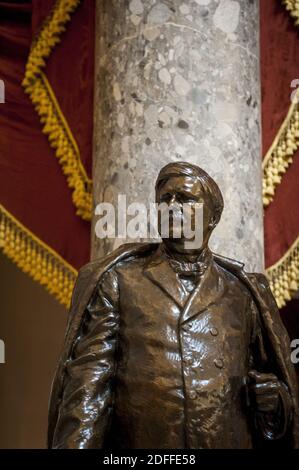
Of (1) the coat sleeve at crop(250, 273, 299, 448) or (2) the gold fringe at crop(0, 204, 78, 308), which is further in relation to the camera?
(2) the gold fringe at crop(0, 204, 78, 308)

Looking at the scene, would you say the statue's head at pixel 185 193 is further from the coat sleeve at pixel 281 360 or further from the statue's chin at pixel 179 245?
the coat sleeve at pixel 281 360

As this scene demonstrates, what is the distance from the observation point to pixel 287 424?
5.15 feet

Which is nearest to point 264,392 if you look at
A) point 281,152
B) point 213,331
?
point 213,331

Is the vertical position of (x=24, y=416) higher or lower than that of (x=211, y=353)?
lower

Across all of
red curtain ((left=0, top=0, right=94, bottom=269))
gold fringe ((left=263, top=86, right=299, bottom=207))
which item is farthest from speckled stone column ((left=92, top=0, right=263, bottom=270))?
red curtain ((left=0, top=0, right=94, bottom=269))

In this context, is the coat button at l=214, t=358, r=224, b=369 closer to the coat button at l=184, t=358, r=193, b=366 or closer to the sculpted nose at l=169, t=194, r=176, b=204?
the coat button at l=184, t=358, r=193, b=366

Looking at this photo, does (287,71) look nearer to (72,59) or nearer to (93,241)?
(72,59)

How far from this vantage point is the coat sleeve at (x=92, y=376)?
144cm

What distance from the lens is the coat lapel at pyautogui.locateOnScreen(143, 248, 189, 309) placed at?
1557 mm

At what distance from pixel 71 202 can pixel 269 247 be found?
21.3 inches

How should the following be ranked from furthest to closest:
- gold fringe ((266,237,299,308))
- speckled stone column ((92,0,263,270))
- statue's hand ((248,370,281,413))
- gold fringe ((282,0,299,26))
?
gold fringe ((282,0,299,26)), gold fringe ((266,237,299,308)), speckled stone column ((92,0,263,270)), statue's hand ((248,370,281,413))

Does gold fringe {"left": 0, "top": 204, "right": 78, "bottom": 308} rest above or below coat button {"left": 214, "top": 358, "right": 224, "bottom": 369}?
above

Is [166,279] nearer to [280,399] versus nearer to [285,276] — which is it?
[280,399]

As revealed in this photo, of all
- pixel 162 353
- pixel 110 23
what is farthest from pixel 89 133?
pixel 162 353
